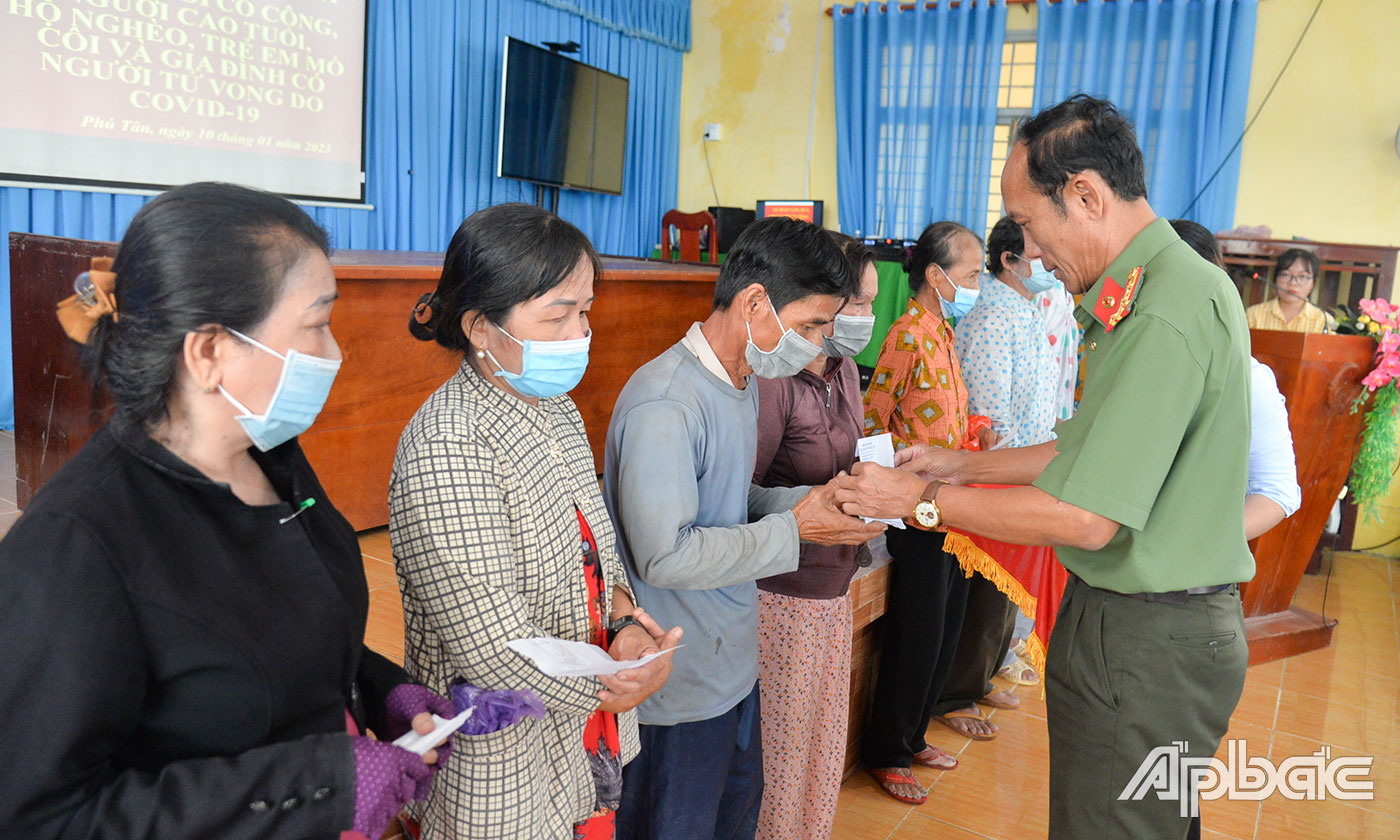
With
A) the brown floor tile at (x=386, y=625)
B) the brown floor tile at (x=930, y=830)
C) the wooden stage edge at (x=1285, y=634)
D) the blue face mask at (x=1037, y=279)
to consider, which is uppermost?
the blue face mask at (x=1037, y=279)

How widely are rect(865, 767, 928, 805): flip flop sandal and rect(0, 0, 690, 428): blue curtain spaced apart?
174 inches

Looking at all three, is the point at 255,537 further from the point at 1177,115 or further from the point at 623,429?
the point at 1177,115

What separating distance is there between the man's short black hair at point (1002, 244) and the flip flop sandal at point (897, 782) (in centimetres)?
168

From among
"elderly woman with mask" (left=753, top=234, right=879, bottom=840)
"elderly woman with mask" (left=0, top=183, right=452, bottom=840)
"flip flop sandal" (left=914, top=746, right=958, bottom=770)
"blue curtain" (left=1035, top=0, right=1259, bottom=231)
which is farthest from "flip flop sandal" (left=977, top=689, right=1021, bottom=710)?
"blue curtain" (left=1035, top=0, right=1259, bottom=231)

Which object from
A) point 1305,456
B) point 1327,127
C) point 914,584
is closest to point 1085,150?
point 914,584

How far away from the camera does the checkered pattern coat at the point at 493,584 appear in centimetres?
115

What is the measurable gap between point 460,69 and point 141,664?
6.03 metres

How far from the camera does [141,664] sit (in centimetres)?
79

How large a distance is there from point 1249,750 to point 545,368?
289cm

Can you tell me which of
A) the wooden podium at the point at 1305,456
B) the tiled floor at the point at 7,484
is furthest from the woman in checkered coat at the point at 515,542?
the wooden podium at the point at 1305,456

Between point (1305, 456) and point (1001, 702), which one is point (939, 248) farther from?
point (1305, 456)

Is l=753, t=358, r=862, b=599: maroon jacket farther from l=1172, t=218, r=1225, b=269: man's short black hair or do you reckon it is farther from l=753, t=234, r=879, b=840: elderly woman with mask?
l=1172, t=218, r=1225, b=269: man's short black hair

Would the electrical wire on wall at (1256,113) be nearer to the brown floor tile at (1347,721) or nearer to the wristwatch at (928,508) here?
the brown floor tile at (1347,721)

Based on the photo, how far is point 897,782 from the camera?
2.62 m
